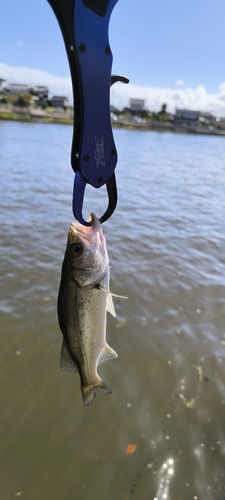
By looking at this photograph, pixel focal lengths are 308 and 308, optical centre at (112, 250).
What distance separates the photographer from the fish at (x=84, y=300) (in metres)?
2.09

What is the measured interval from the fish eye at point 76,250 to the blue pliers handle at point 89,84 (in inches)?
10.6

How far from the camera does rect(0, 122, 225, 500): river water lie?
9.83ft

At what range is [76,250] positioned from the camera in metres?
2.09

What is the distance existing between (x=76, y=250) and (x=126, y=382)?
258cm

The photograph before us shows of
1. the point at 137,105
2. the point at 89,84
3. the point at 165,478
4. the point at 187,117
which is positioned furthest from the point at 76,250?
the point at 137,105

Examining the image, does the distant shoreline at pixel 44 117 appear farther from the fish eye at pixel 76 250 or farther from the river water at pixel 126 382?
the fish eye at pixel 76 250

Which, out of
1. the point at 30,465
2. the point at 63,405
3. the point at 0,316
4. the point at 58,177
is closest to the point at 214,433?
the point at 63,405

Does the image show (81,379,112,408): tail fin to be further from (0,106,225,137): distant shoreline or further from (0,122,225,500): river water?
(0,106,225,137): distant shoreline

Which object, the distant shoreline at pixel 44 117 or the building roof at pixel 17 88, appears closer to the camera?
the distant shoreline at pixel 44 117

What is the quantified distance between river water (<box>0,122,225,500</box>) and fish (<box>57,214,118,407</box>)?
1.39 m

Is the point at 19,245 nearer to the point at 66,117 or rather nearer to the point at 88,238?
the point at 88,238

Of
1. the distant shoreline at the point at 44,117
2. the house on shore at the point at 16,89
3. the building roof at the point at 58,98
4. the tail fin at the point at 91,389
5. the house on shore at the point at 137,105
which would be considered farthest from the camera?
the house on shore at the point at 137,105

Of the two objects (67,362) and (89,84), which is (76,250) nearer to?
(67,362)

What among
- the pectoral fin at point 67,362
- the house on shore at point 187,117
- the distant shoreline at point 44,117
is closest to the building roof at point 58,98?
the distant shoreline at point 44,117
